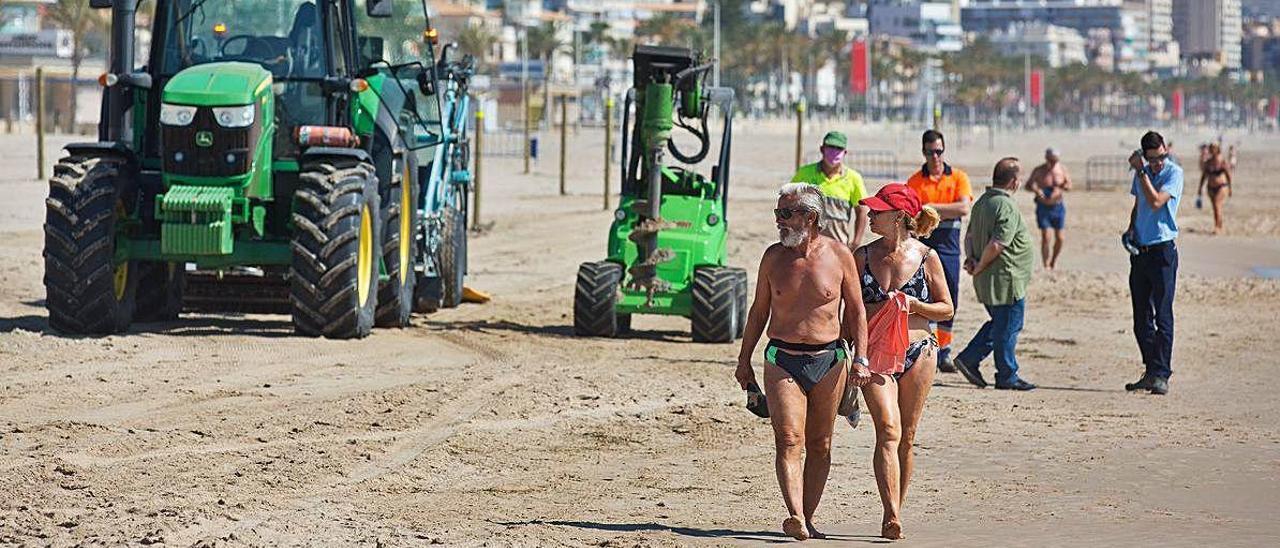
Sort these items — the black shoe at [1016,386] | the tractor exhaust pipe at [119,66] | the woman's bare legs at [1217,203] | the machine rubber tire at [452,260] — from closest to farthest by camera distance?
the black shoe at [1016,386], the tractor exhaust pipe at [119,66], the machine rubber tire at [452,260], the woman's bare legs at [1217,203]

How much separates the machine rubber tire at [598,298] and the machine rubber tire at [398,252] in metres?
1.28

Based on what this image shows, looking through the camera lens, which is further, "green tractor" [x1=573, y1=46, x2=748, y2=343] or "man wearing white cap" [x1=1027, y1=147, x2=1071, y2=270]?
"man wearing white cap" [x1=1027, y1=147, x2=1071, y2=270]

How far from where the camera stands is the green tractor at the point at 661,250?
48.8ft

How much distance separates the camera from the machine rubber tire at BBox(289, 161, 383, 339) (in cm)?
1348

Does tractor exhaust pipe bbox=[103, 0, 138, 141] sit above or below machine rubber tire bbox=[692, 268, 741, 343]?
above

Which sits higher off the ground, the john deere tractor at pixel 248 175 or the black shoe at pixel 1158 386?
the john deere tractor at pixel 248 175

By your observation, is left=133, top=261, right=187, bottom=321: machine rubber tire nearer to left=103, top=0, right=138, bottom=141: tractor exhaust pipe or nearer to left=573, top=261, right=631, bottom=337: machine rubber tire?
left=103, top=0, right=138, bottom=141: tractor exhaust pipe

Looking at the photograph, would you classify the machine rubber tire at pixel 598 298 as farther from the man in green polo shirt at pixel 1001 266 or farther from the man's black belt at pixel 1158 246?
the man's black belt at pixel 1158 246

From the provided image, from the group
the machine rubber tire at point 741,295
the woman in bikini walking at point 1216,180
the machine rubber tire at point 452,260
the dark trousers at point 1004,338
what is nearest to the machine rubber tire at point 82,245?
the machine rubber tire at point 452,260

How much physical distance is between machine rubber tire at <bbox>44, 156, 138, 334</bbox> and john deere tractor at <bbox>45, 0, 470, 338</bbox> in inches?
0.4

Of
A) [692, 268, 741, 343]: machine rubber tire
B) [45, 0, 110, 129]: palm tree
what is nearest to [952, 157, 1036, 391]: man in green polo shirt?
[692, 268, 741, 343]: machine rubber tire

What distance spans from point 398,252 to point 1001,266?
4.42 m

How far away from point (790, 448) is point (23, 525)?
3.03 meters

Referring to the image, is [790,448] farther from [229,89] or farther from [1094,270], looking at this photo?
[1094,270]
